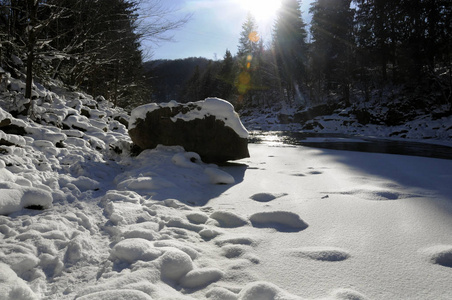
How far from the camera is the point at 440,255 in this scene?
143 centimetres

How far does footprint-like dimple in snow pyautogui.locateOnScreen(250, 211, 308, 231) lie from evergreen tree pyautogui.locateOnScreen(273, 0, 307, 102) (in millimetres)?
26460

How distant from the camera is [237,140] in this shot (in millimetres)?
4832

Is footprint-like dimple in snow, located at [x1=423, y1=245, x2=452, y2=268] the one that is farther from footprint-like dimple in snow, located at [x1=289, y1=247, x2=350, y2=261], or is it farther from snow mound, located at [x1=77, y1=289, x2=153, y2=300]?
snow mound, located at [x1=77, y1=289, x2=153, y2=300]

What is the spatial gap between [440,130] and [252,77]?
21919 millimetres

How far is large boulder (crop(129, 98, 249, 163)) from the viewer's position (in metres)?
4.84

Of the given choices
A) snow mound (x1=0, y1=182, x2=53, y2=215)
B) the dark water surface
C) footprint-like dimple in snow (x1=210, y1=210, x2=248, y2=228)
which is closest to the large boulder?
footprint-like dimple in snow (x1=210, y1=210, x2=248, y2=228)

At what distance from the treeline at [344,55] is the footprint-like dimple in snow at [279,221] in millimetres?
16200

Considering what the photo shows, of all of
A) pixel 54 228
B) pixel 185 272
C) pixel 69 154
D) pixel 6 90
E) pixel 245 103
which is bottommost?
pixel 185 272

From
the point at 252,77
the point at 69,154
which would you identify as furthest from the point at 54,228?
the point at 252,77

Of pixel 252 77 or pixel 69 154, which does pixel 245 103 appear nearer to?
pixel 252 77

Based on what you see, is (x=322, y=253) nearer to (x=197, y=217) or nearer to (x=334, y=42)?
(x=197, y=217)

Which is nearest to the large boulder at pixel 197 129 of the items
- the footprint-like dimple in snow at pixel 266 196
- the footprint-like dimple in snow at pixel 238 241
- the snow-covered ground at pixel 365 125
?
the footprint-like dimple in snow at pixel 266 196

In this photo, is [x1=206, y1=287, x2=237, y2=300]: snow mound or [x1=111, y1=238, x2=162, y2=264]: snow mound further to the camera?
[x1=111, y1=238, x2=162, y2=264]: snow mound

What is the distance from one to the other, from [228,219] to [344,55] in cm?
2272
